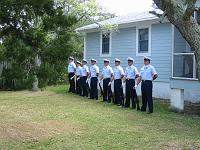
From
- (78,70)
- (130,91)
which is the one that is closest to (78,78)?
(78,70)

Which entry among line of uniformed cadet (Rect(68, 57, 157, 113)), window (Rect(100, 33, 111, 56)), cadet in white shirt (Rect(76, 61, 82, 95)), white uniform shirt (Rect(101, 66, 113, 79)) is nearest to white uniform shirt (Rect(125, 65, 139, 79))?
line of uniformed cadet (Rect(68, 57, 157, 113))

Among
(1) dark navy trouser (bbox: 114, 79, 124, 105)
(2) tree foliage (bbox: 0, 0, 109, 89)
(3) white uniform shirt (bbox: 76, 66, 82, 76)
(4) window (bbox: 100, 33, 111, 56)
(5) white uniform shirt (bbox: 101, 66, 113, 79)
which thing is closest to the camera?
(2) tree foliage (bbox: 0, 0, 109, 89)

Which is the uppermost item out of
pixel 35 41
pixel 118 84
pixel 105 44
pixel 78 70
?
pixel 105 44

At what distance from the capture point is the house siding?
20391 mm

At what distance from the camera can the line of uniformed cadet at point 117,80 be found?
1606 cm

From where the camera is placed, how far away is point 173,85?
17.1 meters

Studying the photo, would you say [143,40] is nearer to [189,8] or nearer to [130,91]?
[130,91]

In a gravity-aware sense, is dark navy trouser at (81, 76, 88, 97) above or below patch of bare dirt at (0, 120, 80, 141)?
above

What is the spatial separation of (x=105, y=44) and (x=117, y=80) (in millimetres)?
7161

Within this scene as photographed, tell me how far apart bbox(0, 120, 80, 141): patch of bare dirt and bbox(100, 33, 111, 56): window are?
39.2ft

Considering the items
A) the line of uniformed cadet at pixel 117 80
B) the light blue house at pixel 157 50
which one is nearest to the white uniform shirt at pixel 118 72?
the line of uniformed cadet at pixel 117 80

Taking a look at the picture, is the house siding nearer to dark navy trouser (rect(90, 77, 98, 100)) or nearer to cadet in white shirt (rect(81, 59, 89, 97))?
cadet in white shirt (rect(81, 59, 89, 97))

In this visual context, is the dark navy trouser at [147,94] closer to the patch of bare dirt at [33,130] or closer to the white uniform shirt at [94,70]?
the patch of bare dirt at [33,130]

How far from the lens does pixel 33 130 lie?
12.2 m
